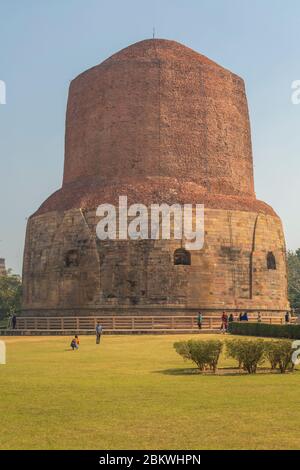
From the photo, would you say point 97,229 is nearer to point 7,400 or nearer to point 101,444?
point 7,400

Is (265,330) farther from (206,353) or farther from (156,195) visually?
(206,353)

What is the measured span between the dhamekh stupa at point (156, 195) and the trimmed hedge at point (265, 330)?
189 inches

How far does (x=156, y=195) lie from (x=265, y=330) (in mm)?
10660

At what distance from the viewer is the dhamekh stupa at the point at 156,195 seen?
30.8 metres

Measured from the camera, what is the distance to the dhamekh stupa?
3081cm

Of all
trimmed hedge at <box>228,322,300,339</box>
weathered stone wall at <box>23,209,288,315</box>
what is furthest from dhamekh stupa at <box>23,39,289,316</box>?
trimmed hedge at <box>228,322,300,339</box>

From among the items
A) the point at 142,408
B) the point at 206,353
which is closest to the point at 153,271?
the point at 206,353

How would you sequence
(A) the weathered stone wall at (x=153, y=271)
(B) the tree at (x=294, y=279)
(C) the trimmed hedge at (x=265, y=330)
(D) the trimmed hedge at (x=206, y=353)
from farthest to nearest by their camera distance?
(B) the tree at (x=294, y=279) < (A) the weathered stone wall at (x=153, y=271) < (C) the trimmed hedge at (x=265, y=330) < (D) the trimmed hedge at (x=206, y=353)

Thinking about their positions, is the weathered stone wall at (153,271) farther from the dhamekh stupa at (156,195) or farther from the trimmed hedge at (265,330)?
the trimmed hedge at (265,330)

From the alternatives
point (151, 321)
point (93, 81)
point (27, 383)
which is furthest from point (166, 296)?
point (27, 383)

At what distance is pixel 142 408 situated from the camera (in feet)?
26.9

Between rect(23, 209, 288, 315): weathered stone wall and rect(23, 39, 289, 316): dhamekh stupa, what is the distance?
0.05 meters

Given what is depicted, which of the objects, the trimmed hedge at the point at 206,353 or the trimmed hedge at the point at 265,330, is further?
the trimmed hedge at the point at 265,330

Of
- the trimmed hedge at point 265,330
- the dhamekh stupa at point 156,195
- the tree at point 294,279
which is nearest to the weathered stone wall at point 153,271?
the dhamekh stupa at point 156,195
